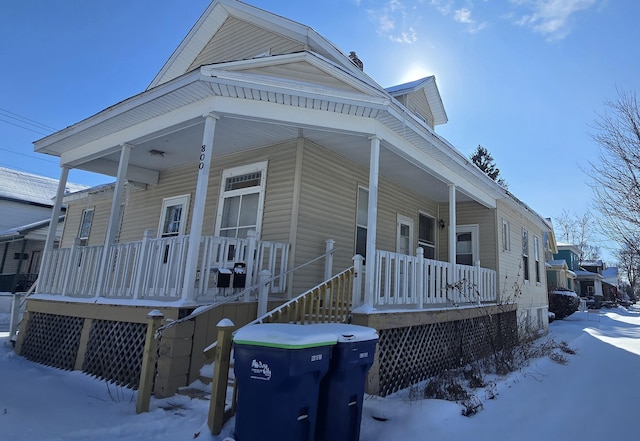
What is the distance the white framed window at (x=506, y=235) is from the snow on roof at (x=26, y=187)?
999 inches

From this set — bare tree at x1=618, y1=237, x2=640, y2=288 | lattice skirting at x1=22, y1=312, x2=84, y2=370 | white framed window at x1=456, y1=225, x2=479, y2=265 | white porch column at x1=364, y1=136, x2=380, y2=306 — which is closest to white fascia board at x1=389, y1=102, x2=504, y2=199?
white porch column at x1=364, y1=136, x2=380, y2=306

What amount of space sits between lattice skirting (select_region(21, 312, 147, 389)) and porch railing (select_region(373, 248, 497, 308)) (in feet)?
11.8

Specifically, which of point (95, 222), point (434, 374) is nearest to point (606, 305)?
point (434, 374)

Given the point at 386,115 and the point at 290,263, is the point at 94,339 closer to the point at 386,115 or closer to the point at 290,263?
the point at 290,263

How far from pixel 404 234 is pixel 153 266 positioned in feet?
20.0

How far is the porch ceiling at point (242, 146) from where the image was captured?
670 centimetres

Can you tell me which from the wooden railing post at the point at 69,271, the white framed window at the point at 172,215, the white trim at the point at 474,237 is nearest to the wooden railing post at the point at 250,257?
the wooden railing post at the point at 69,271

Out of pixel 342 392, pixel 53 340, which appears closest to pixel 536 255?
pixel 342 392

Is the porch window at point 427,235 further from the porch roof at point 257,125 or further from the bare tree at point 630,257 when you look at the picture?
the bare tree at point 630,257

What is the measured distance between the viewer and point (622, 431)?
12.2ft

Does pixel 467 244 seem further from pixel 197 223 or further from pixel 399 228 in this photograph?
pixel 197 223

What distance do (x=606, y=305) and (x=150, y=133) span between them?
1664 inches

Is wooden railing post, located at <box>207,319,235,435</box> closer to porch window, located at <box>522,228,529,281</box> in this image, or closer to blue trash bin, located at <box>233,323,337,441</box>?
blue trash bin, located at <box>233,323,337,441</box>

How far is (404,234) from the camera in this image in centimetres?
985
